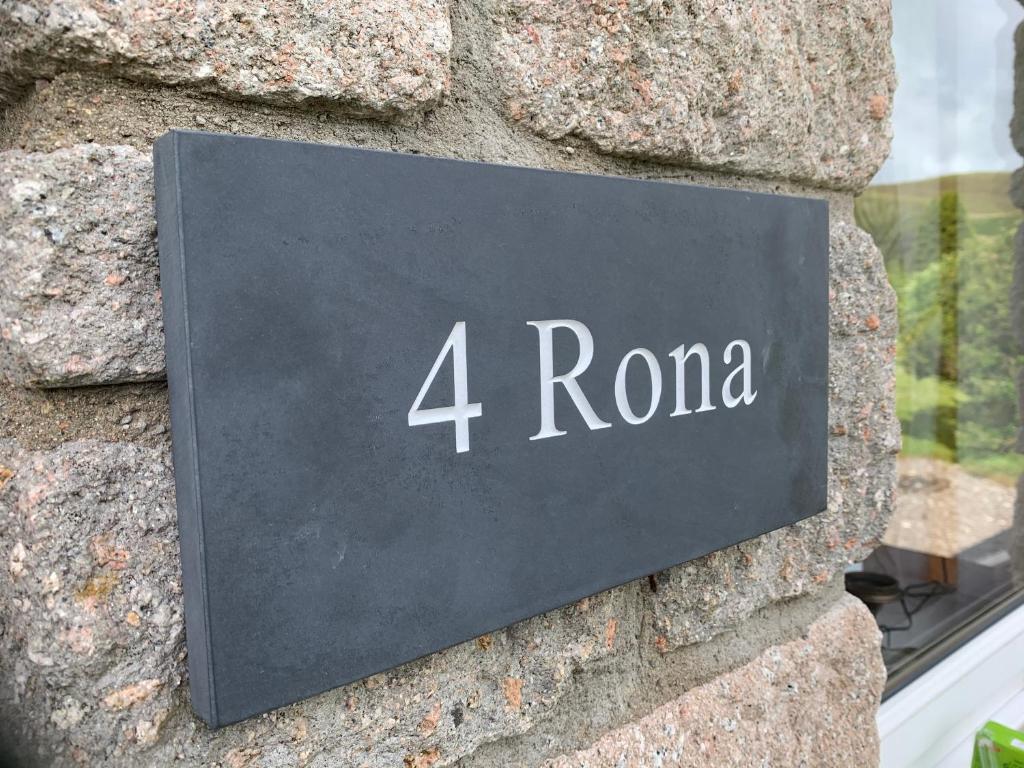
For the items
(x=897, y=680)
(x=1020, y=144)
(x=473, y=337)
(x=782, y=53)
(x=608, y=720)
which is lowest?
(x=897, y=680)

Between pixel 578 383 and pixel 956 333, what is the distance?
2.23 m

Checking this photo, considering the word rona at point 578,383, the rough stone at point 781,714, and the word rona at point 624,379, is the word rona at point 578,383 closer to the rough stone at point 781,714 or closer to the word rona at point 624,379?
the word rona at point 624,379

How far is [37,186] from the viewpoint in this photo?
37cm

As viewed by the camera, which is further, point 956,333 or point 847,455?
point 956,333

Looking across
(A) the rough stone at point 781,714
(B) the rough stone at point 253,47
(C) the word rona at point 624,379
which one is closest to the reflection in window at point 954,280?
(A) the rough stone at point 781,714

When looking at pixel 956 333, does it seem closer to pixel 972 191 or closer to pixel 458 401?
pixel 972 191

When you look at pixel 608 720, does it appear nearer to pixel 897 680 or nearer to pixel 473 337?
pixel 473 337

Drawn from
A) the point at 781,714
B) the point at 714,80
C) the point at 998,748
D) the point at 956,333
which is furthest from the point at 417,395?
the point at 956,333

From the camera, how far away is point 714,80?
65 centimetres

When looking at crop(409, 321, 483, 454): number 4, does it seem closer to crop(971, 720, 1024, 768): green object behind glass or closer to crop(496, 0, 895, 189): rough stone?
crop(496, 0, 895, 189): rough stone

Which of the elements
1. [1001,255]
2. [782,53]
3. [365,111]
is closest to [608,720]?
[365,111]

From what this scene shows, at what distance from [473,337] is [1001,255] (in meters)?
2.35

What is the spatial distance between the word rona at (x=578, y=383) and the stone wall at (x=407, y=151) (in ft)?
0.46

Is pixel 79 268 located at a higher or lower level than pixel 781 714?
higher
